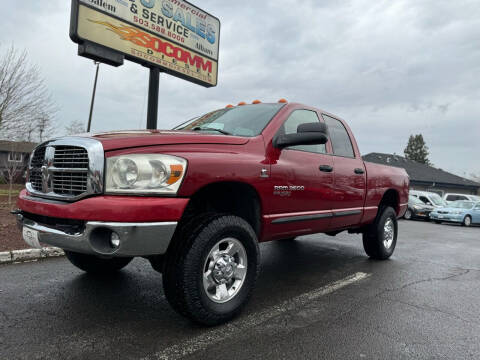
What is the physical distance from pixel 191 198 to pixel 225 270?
0.61 metres

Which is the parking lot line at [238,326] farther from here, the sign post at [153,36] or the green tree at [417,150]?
the green tree at [417,150]

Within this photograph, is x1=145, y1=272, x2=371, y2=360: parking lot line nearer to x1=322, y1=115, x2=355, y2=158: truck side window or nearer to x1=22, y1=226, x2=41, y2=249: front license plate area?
x1=22, y1=226, x2=41, y2=249: front license plate area

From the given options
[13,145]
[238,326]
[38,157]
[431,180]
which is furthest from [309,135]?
[431,180]

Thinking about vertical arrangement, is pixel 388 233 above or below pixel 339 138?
below

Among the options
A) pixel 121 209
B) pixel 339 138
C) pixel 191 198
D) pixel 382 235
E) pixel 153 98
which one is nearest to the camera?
pixel 121 209

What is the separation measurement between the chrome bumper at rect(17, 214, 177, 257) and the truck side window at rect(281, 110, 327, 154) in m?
1.64

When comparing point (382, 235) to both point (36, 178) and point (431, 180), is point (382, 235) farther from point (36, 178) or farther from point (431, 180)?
point (431, 180)

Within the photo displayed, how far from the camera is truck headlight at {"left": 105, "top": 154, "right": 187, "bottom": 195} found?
7.64 ft

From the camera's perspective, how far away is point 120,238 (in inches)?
87.8

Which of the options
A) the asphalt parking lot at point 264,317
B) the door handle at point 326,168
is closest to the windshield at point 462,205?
the asphalt parking lot at point 264,317

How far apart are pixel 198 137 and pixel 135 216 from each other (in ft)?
2.71

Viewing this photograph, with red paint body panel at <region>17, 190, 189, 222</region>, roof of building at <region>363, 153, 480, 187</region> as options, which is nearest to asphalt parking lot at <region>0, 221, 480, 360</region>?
red paint body panel at <region>17, 190, 189, 222</region>

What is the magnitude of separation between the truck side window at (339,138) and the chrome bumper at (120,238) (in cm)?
256

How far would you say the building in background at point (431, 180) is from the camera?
36.1 m
